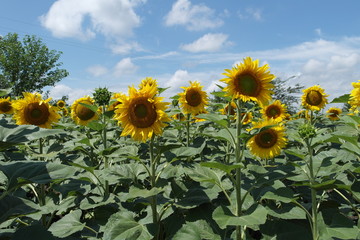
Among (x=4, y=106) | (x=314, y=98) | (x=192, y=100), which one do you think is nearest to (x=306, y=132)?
(x=192, y=100)

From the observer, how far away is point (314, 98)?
18.4 ft

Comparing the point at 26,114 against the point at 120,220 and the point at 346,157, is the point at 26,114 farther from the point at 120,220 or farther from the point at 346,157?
the point at 346,157

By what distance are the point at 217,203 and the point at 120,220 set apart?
1.03m

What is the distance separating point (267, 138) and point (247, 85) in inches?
36.9

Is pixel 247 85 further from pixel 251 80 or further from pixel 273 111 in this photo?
pixel 273 111

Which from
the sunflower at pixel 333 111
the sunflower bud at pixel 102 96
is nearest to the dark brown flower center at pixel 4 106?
the sunflower bud at pixel 102 96

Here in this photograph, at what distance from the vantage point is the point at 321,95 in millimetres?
5695

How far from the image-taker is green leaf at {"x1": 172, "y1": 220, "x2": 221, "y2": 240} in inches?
86.6

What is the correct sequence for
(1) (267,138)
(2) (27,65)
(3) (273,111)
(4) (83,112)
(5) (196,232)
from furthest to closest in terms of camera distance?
1. (2) (27,65)
2. (3) (273,111)
3. (4) (83,112)
4. (1) (267,138)
5. (5) (196,232)

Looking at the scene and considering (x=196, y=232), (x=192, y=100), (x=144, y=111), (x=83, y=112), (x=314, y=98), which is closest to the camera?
(x=196, y=232)

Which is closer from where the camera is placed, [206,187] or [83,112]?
[206,187]

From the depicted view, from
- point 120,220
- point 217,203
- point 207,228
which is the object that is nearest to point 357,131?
point 217,203

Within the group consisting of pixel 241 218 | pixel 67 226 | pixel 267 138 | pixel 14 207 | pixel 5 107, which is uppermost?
pixel 5 107

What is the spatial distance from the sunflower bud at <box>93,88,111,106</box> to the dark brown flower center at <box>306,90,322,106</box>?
388 centimetres
